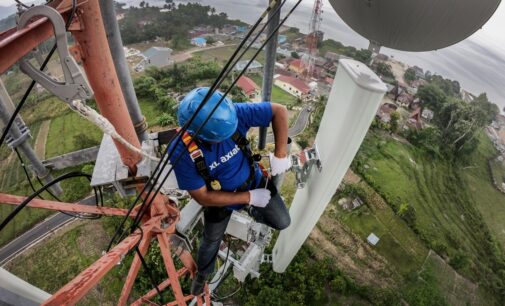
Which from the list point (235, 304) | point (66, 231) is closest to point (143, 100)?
point (66, 231)

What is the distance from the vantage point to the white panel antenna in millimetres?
2135

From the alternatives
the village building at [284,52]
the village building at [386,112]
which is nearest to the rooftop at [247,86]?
the village building at [386,112]

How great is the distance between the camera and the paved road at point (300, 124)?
1686 centimetres

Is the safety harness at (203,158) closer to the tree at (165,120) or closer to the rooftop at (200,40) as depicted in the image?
the tree at (165,120)

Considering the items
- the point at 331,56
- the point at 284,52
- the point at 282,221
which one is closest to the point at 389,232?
the point at 282,221

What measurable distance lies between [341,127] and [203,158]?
132 centimetres

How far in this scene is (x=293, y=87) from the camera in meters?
23.9

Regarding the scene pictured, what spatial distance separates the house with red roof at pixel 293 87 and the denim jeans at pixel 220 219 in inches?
788

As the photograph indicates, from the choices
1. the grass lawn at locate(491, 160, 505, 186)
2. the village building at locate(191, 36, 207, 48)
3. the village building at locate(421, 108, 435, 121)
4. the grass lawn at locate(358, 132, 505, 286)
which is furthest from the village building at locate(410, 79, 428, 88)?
the village building at locate(191, 36, 207, 48)

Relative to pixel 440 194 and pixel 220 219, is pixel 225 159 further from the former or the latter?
pixel 440 194

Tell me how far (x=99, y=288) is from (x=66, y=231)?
3184 mm

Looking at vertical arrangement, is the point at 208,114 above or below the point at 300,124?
above

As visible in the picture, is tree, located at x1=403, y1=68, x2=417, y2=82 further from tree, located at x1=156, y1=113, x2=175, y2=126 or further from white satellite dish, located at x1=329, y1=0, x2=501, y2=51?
white satellite dish, located at x1=329, y1=0, x2=501, y2=51

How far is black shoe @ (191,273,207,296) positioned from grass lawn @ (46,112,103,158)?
12985 millimetres
